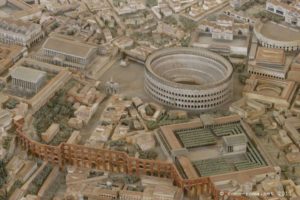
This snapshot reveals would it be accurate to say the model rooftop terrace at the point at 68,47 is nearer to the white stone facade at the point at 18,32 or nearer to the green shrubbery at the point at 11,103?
the white stone facade at the point at 18,32

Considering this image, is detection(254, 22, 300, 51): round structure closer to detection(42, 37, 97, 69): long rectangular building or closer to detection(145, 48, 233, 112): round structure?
detection(145, 48, 233, 112): round structure

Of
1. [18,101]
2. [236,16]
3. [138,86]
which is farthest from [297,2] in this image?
[18,101]

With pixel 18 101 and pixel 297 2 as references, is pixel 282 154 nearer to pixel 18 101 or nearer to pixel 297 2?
pixel 18 101

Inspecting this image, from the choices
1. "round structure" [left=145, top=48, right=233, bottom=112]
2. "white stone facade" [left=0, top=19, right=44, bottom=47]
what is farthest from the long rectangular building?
"round structure" [left=145, top=48, right=233, bottom=112]

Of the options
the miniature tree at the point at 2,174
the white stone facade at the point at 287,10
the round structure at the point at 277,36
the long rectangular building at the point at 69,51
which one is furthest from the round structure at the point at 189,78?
the miniature tree at the point at 2,174

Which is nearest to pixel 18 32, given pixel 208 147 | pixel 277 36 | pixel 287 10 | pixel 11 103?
pixel 11 103
